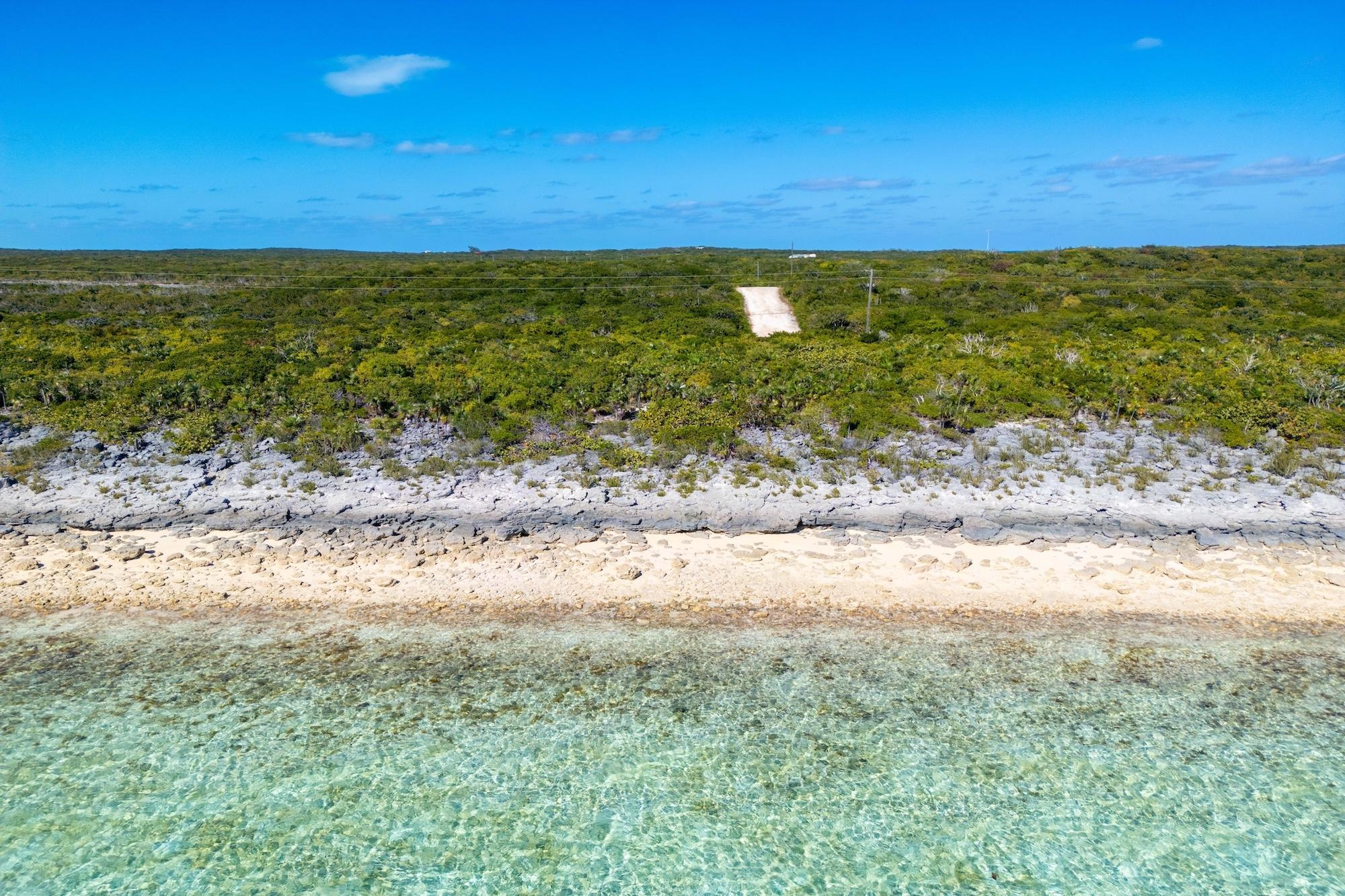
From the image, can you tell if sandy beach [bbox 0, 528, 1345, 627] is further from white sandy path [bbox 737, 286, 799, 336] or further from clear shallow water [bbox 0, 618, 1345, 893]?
white sandy path [bbox 737, 286, 799, 336]

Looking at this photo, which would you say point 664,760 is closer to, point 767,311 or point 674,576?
point 674,576

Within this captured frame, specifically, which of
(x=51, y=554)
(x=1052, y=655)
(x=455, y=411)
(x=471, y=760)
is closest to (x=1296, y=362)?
(x=1052, y=655)

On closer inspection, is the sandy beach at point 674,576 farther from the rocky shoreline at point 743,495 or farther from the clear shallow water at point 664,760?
the clear shallow water at point 664,760

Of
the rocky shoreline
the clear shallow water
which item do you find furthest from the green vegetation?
the clear shallow water

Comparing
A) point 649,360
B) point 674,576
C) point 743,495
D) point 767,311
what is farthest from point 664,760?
point 767,311

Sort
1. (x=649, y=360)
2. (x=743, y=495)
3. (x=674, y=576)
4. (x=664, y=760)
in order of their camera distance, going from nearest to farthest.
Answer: (x=664, y=760) < (x=674, y=576) < (x=743, y=495) < (x=649, y=360)

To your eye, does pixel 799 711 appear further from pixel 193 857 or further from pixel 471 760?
pixel 193 857

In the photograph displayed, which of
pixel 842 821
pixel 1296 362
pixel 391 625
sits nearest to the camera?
pixel 842 821
